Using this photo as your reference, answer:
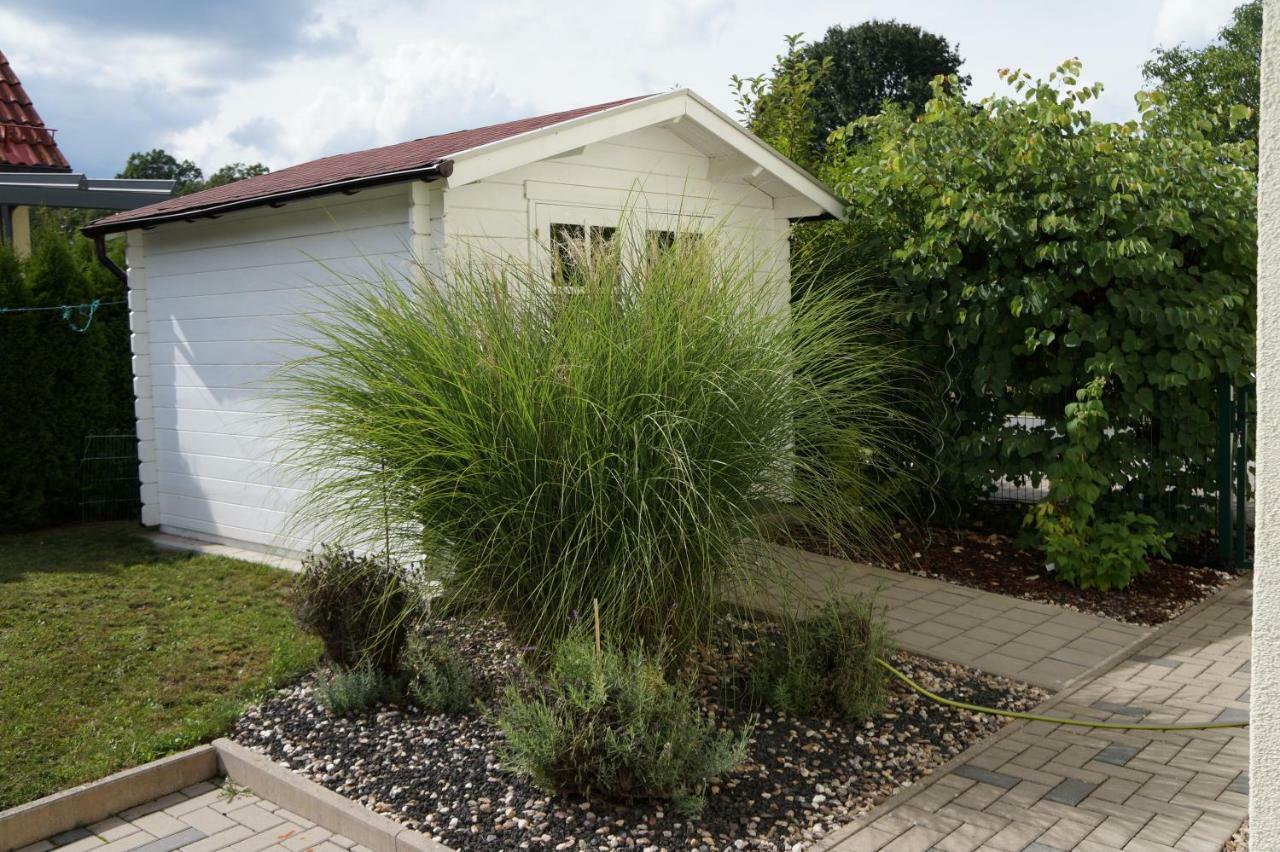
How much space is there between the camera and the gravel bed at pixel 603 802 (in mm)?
3377

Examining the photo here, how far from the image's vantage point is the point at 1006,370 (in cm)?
700

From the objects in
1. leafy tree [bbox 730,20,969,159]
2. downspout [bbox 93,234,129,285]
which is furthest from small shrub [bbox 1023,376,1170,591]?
leafy tree [bbox 730,20,969,159]

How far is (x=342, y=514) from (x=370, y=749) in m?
0.93

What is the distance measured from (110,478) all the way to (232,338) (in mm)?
2421

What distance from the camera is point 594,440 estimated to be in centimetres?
381

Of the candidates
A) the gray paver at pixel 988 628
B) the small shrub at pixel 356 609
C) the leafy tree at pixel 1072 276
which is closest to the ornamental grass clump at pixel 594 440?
the small shrub at pixel 356 609

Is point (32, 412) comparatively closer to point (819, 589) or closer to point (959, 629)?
point (819, 589)

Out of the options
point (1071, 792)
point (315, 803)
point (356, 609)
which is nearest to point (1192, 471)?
point (1071, 792)

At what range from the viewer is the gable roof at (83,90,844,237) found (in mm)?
6008

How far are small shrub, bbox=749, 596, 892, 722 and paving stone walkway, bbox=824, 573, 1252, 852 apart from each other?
0.46 meters

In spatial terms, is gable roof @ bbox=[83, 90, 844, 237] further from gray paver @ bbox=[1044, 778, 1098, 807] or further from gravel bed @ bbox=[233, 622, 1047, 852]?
gray paver @ bbox=[1044, 778, 1098, 807]

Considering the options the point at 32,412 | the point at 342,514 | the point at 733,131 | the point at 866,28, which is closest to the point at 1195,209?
the point at 733,131

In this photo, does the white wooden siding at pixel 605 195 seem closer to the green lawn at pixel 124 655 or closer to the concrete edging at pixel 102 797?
the green lawn at pixel 124 655

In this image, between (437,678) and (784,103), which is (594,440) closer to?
(437,678)
